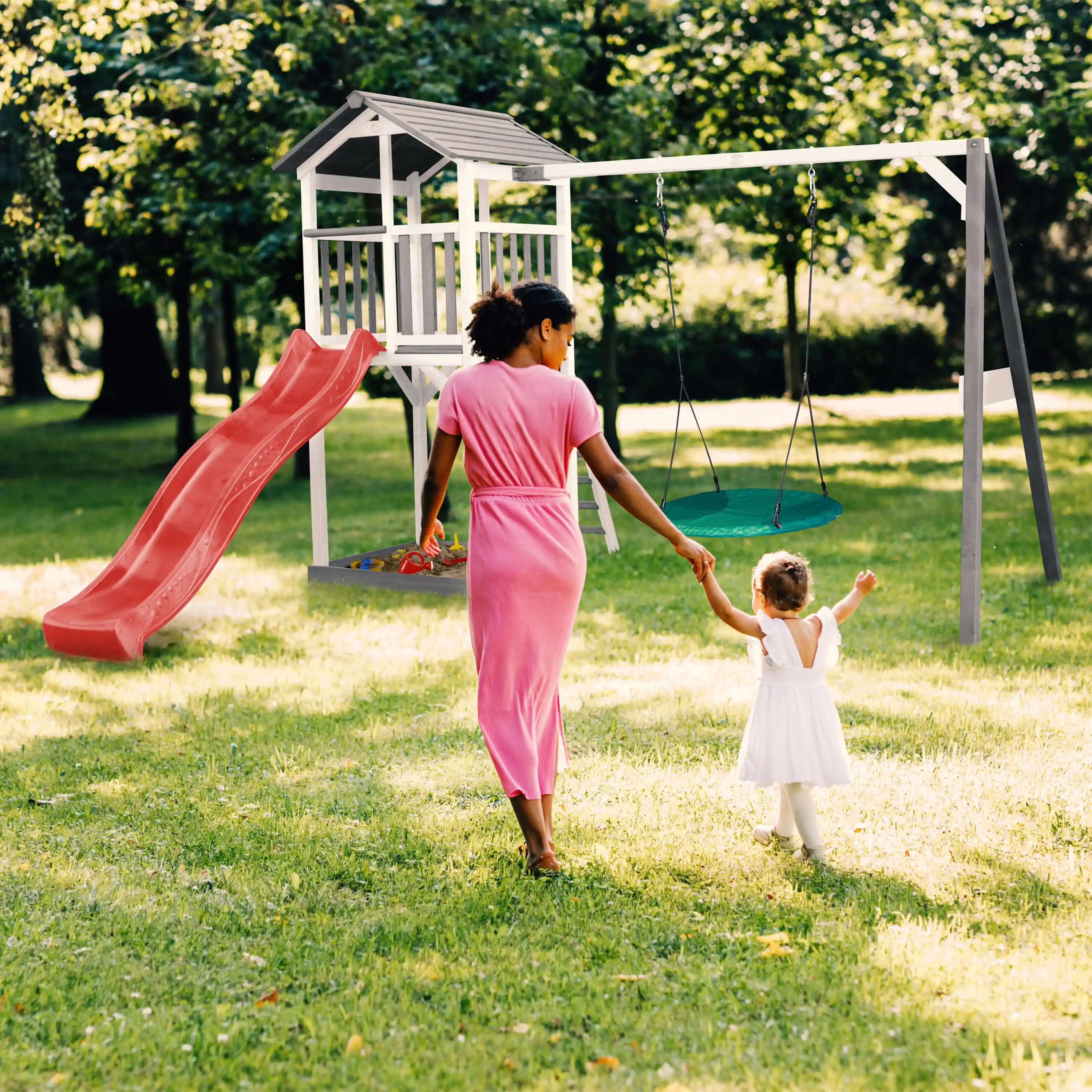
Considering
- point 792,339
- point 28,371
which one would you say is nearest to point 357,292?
point 792,339

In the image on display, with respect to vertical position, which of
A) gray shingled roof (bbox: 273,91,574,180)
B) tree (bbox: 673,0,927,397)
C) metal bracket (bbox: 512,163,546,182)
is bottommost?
metal bracket (bbox: 512,163,546,182)

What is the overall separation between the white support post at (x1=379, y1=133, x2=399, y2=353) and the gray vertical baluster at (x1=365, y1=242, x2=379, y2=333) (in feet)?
1.38

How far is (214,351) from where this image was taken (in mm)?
31375

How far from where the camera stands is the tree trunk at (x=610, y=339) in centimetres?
1592

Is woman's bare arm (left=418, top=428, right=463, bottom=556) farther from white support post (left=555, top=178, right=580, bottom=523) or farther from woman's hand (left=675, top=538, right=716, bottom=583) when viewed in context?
white support post (left=555, top=178, right=580, bottom=523)

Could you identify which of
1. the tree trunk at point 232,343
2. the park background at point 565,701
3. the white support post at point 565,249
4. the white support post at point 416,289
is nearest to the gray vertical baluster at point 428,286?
the white support post at point 416,289

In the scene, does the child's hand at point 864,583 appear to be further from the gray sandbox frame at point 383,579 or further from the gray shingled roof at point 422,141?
the gray shingled roof at point 422,141

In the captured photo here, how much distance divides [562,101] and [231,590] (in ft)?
20.6

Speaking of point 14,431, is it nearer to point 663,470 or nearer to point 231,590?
point 663,470

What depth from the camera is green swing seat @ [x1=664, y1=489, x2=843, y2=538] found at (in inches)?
281

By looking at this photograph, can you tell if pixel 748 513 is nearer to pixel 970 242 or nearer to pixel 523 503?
pixel 970 242

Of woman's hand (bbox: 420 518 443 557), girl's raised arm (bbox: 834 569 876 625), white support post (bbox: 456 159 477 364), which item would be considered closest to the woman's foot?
woman's hand (bbox: 420 518 443 557)

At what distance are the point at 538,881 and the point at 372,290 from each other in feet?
21.0

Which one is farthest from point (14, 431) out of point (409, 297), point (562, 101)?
point (409, 297)
